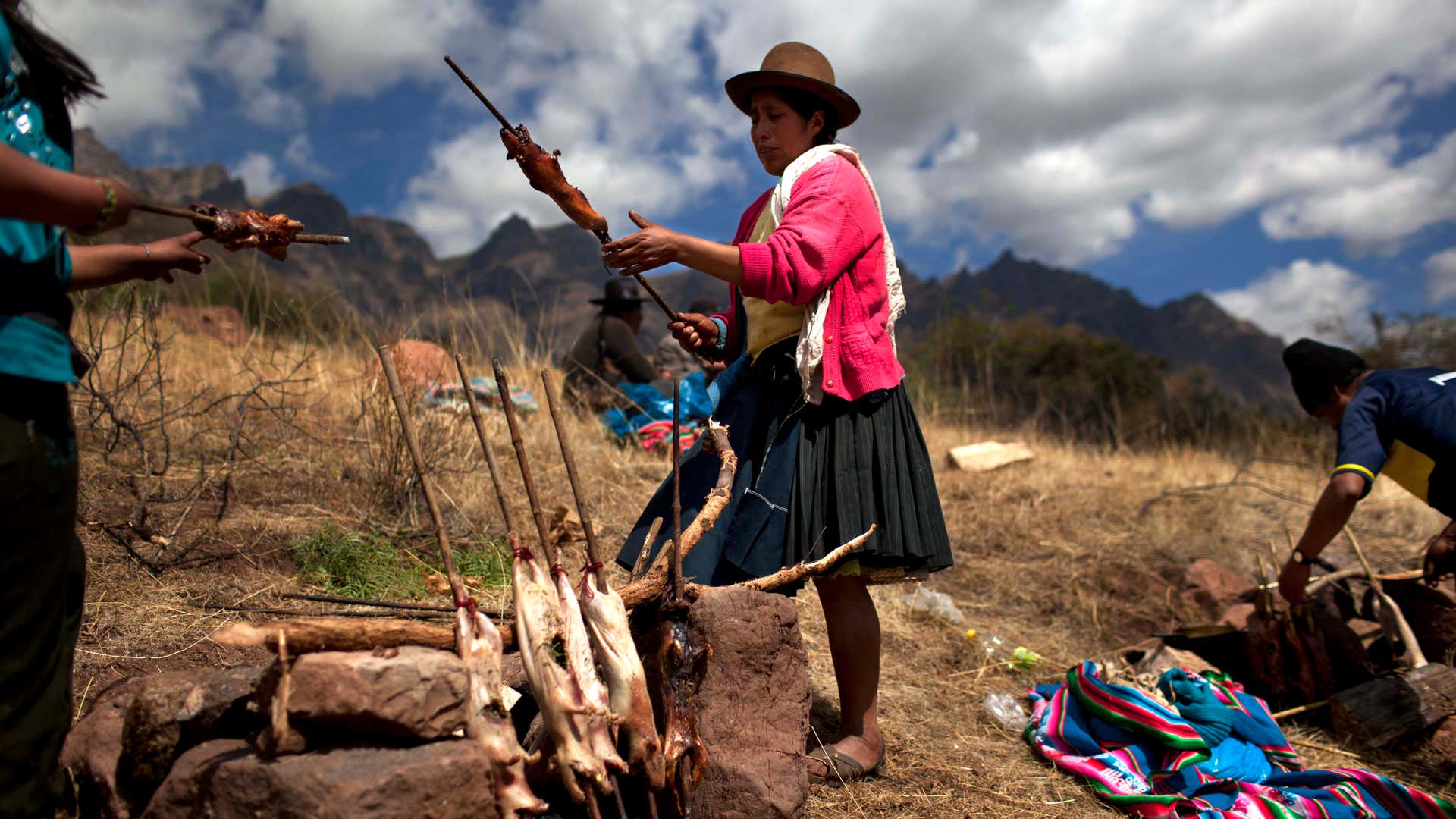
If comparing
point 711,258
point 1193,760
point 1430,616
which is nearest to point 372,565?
point 711,258


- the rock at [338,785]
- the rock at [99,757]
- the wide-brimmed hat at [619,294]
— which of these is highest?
the wide-brimmed hat at [619,294]

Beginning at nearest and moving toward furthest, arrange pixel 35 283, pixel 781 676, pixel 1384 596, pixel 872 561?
pixel 35 283, pixel 781 676, pixel 872 561, pixel 1384 596

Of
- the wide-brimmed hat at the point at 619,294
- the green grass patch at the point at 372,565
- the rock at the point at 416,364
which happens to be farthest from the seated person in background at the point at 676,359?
the green grass patch at the point at 372,565

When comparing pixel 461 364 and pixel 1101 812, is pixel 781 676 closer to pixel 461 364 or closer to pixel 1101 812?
pixel 461 364

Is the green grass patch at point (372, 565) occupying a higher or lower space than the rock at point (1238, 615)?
higher

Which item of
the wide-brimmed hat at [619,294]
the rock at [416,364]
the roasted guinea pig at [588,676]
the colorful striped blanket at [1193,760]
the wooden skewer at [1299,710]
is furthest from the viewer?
the wide-brimmed hat at [619,294]

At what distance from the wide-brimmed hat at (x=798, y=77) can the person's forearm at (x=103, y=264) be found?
4.95 ft

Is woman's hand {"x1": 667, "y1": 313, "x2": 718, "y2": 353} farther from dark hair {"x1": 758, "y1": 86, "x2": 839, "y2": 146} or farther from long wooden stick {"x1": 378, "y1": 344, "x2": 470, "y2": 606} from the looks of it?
long wooden stick {"x1": 378, "y1": 344, "x2": 470, "y2": 606}

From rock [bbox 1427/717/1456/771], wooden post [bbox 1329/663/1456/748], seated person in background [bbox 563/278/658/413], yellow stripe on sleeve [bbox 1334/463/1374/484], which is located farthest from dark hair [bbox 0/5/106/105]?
seated person in background [bbox 563/278/658/413]

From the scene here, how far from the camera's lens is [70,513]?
137 centimetres

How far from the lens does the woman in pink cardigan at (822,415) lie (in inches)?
85.8

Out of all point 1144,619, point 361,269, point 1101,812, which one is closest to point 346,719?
point 1101,812

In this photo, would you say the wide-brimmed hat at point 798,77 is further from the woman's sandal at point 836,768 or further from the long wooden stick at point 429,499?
the woman's sandal at point 836,768

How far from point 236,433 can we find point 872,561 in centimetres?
302
